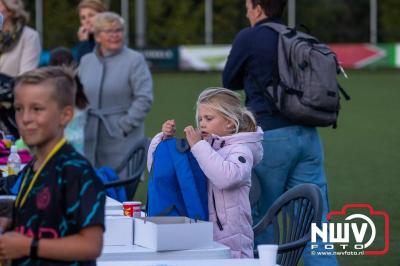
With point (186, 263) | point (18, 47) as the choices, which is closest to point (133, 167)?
point (18, 47)

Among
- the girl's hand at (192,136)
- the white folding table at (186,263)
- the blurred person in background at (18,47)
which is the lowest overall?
the white folding table at (186,263)

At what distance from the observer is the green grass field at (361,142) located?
36.3ft

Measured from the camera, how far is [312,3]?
55656 millimetres

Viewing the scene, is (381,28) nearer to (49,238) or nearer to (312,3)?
(312,3)

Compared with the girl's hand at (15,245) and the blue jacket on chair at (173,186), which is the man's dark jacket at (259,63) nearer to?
the blue jacket on chair at (173,186)

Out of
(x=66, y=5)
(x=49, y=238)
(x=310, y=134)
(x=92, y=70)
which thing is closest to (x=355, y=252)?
(x=310, y=134)

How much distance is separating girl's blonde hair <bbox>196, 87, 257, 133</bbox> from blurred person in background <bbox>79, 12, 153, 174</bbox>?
4.16m

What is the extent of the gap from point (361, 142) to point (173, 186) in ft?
41.6

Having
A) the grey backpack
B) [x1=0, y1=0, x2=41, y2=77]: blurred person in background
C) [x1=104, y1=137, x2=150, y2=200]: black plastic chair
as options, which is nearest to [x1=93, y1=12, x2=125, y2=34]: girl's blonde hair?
[x1=0, y1=0, x2=41, y2=77]: blurred person in background

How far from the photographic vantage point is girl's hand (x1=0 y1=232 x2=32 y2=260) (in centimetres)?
330

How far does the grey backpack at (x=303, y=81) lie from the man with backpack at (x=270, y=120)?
0.05 ft

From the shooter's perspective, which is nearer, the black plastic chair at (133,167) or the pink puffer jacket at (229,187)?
the pink puffer jacket at (229,187)

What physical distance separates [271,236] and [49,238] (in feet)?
11.3

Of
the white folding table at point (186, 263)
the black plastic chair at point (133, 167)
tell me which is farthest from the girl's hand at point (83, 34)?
the white folding table at point (186, 263)
